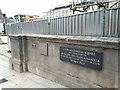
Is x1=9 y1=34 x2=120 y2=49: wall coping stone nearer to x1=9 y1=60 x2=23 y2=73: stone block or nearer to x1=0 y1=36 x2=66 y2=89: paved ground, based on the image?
x1=0 y1=36 x2=66 y2=89: paved ground

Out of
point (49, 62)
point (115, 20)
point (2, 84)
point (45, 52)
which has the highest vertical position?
point (115, 20)

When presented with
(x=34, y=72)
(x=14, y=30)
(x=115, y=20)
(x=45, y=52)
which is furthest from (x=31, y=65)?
(x=115, y=20)

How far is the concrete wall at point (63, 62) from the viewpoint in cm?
382

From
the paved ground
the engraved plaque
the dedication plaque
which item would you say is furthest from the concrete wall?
the paved ground

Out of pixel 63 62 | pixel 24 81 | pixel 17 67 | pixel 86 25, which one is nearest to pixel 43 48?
pixel 63 62

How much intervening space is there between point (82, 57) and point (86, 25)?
3.34ft

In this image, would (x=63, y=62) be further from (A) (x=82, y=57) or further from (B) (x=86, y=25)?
(B) (x=86, y=25)

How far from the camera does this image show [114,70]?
12.4 feet

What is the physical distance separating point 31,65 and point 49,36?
2151 mm

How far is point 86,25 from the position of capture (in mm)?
4449

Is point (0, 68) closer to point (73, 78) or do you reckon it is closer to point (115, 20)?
point (73, 78)

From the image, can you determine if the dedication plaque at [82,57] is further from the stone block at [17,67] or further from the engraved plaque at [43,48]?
the stone block at [17,67]

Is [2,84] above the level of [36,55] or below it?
below

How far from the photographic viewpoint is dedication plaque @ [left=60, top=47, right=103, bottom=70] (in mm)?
4094
